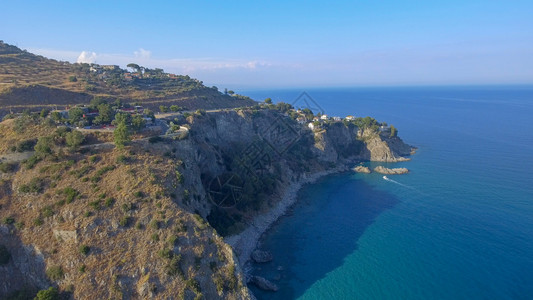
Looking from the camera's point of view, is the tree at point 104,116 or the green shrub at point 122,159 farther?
the tree at point 104,116

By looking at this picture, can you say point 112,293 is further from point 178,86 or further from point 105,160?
point 178,86

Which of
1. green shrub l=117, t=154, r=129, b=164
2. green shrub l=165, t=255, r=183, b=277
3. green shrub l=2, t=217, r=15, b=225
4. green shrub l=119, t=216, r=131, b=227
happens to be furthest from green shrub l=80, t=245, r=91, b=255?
green shrub l=117, t=154, r=129, b=164

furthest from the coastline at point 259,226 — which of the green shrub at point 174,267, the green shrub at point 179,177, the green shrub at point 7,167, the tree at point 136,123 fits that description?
the green shrub at point 7,167

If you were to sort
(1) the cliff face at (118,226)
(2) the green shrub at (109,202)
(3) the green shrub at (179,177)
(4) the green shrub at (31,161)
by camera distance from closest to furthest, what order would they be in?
1. (1) the cliff face at (118,226)
2. (2) the green shrub at (109,202)
3. (4) the green shrub at (31,161)
4. (3) the green shrub at (179,177)

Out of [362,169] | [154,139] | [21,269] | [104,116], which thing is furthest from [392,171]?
[21,269]

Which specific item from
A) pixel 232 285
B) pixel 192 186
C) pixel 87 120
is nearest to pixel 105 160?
pixel 192 186

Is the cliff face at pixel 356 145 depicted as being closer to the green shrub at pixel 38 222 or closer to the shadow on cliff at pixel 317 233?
the shadow on cliff at pixel 317 233

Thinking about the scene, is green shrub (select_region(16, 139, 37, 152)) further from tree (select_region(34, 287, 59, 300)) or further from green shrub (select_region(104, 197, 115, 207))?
tree (select_region(34, 287, 59, 300))

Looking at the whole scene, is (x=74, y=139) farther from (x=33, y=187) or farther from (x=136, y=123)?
(x=136, y=123)
